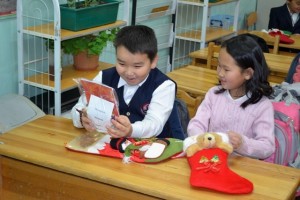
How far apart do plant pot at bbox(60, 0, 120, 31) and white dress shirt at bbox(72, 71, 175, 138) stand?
4.32 ft

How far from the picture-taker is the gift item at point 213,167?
5.29ft

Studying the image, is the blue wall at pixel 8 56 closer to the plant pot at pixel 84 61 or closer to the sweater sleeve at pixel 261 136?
the plant pot at pixel 84 61

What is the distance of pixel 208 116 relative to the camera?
7.40ft

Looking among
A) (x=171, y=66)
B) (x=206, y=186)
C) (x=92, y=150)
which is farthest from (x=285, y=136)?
(x=171, y=66)

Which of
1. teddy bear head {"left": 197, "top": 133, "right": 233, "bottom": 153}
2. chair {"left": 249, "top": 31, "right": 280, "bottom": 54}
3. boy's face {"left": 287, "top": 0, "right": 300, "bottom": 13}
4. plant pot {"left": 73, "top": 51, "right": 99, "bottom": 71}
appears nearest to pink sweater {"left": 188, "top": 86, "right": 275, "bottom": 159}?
teddy bear head {"left": 197, "top": 133, "right": 233, "bottom": 153}

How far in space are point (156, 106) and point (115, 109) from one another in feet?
1.24

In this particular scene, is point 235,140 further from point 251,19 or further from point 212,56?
point 251,19

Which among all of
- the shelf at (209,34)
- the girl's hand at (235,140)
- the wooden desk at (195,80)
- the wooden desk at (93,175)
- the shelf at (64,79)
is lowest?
the shelf at (64,79)

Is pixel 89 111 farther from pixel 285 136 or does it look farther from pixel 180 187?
pixel 285 136

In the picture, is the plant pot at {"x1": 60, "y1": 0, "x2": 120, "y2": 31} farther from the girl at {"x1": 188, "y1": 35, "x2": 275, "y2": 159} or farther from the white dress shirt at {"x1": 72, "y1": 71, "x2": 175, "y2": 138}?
the girl at {"x1": 188, "y1": 35, "x2": 275, "y2": 159}

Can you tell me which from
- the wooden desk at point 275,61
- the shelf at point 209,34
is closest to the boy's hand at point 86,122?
the wooden desk at point 275,61

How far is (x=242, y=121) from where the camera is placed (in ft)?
7.20

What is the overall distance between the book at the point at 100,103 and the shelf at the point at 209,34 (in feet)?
11.1

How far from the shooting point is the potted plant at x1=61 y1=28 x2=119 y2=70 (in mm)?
3569
